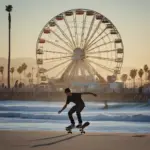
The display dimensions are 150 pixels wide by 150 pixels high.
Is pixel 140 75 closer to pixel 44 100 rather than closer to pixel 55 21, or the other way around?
pixel 44 100

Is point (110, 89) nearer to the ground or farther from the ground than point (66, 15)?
nearer to the ground

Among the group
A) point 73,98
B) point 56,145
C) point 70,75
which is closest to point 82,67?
point 70,75

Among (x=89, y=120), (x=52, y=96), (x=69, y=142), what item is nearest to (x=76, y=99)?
(x=69, y=142)

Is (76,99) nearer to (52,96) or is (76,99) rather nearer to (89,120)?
(89,120)

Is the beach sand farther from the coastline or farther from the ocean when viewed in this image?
the coastline

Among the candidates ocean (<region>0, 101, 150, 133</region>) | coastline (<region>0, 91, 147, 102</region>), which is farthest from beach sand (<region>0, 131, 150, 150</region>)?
coastline (<region>0, 91, 147, 102</region>)

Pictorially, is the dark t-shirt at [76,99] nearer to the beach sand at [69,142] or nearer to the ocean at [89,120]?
the beach sand at [69,142]

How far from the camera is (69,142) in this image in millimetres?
8844

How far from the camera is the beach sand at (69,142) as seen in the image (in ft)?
26.3

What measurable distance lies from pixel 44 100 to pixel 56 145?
48292mm

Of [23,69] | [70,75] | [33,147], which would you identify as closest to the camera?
[33,147]

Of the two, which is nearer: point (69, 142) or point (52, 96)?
point (69, 142)

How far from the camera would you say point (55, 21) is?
156ft

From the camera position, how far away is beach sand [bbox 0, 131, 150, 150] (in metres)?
8.02
